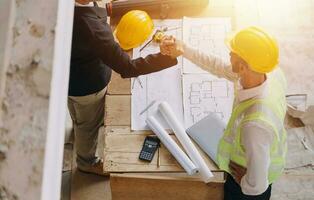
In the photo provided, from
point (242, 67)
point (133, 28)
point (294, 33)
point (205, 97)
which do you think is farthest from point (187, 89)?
point (294, 33)

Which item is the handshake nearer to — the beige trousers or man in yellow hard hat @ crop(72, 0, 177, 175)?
man in yellow hard hat @ crop(72, 0, 177, 175)

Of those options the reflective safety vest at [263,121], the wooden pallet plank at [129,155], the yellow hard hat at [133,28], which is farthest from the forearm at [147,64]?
the reflective safety vest at [263,121]

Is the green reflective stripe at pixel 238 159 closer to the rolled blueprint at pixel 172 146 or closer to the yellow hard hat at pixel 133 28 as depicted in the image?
the rolled blueprint at pixel 172 146

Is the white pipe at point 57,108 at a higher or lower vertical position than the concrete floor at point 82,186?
higher

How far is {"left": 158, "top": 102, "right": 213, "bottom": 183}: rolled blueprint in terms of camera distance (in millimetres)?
1436

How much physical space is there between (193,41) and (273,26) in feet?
1.74

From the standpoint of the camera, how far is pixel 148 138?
1.51m

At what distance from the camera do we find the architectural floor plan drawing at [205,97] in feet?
5.18

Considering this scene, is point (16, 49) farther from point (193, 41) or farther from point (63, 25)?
point (193, 41)

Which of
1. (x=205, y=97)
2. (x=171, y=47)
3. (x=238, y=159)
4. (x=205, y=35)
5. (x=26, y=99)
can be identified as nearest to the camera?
(x=26, y=99)

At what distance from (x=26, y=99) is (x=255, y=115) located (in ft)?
2.78

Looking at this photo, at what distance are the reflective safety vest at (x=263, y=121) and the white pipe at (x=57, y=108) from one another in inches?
30.5

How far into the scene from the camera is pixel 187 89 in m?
1.63

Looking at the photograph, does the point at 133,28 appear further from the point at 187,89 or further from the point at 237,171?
the point at 237,171
